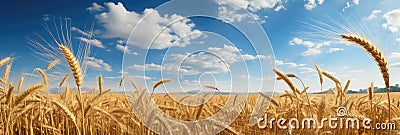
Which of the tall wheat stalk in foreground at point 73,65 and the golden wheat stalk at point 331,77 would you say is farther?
the golden wheat stalk at point 331,77

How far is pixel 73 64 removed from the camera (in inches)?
92.5

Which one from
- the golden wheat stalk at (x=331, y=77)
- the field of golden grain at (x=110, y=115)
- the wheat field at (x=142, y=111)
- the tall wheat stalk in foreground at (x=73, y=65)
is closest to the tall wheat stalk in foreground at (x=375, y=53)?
the wheat field at (x=142, y=111)

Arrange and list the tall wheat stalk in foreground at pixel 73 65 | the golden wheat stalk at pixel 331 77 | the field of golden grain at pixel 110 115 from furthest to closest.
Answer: the golden wheat stalk at pixel 331 77
the field of golden grain at pixel 110 115
the tall wheat stalk in foreground at pixel 73 65

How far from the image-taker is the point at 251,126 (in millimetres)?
3252

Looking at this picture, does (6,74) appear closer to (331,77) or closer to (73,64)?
(73,64)

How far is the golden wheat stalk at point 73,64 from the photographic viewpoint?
2.26 m

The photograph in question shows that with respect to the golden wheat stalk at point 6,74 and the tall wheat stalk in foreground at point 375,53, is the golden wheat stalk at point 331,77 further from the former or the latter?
the golden wheat stalk at point 6,74

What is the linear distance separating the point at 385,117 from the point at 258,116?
4.60ft

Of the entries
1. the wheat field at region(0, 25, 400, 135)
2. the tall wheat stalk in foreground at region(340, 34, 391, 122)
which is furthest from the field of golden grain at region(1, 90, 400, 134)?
the tall wheat stalk in foreground at region(340, 34, 391, 122)

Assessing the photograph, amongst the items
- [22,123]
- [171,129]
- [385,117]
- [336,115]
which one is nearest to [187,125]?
[171,129]

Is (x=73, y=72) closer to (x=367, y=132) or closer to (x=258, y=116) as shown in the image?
(x=258, y=116)

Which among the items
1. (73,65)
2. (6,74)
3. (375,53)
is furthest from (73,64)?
(375,53)

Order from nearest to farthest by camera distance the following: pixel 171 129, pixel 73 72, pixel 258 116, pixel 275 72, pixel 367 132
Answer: pixel 73 72, pixel 171 129, pixel 275 72, pixel 367 132, pixel 258 116

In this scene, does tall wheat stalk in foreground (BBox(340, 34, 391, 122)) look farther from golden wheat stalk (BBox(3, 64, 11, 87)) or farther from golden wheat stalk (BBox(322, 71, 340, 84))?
golden wheat stalk (BBox(3, 64, 11, 87))
